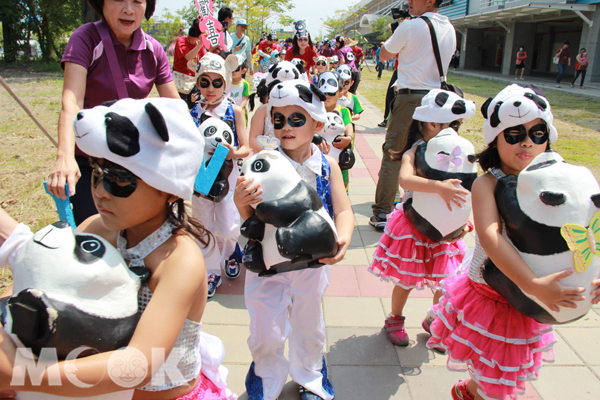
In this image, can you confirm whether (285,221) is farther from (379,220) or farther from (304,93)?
(379,220)

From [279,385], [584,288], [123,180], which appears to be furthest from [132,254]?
[584,288]

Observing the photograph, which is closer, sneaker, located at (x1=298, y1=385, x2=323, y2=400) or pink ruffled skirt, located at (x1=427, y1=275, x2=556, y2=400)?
pink ruffled skirt, located at (x1=427, y1=275, x2=556, y2=400)

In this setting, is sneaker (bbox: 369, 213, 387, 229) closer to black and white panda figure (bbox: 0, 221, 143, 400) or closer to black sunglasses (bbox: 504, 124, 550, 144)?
black sunglasses (bbox: 504, 124, 550, 144)

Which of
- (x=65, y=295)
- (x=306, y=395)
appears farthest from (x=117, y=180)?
(x=306, y=395)

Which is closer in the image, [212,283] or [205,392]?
[205,392]

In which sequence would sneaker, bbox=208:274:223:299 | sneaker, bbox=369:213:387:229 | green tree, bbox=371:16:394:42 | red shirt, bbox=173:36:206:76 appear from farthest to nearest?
green tree, bbox=371:16:394:42
red shirt, bbox=173:36:206:76
sneaker, bbox=369:213:387:229
sneaker, bbox=208:274:223:299

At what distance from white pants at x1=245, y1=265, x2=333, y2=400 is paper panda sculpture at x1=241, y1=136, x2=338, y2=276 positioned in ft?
0.82

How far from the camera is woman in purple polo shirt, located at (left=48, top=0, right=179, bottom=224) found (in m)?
2.15

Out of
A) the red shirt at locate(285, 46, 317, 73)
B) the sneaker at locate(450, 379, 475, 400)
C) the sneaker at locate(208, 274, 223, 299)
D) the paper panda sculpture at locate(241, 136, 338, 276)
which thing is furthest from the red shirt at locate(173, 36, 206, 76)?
the sneaker at locate(450, 379, 475, 400)

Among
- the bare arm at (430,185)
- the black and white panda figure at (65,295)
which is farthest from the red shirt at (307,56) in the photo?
the black and white panda figure at (65,295)

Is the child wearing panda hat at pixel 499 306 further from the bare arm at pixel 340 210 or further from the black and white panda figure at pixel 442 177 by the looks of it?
the bare arm at pixel 340 210

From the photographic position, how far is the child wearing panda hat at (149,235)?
1111mm

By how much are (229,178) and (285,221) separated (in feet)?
5.91

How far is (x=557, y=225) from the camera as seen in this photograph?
1527 mm
